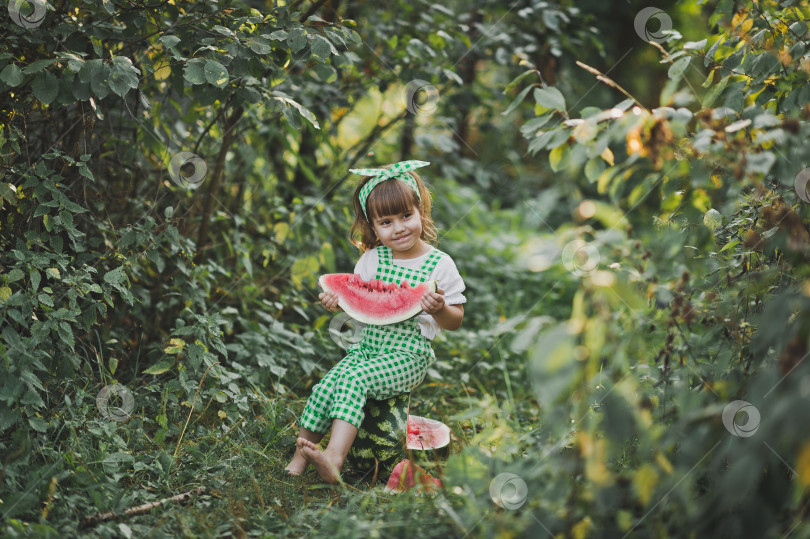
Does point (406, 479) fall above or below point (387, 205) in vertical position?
below

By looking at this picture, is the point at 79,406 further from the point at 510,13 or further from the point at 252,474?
the point at 510,13

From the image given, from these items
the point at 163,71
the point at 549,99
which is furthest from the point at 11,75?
the point at 549,99

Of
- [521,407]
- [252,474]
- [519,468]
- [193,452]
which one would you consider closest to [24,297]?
[193,452]

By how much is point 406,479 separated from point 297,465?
1.57ft

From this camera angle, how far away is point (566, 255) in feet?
5.50

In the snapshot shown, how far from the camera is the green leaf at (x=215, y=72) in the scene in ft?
8.79

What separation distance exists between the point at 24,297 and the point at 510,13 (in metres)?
3.90

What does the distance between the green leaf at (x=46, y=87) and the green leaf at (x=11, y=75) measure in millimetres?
57

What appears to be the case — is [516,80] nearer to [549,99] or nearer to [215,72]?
[549,99]

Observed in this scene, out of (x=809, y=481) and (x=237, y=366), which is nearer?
(x=809, y=481)

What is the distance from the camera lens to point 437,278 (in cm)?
298

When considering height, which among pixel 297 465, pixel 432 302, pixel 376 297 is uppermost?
pixel 432 302

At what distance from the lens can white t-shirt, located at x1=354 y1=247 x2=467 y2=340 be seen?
9.68ft

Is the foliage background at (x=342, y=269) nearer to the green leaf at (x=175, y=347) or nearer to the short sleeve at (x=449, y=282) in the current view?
the green leaf at (x=175, y=347)
